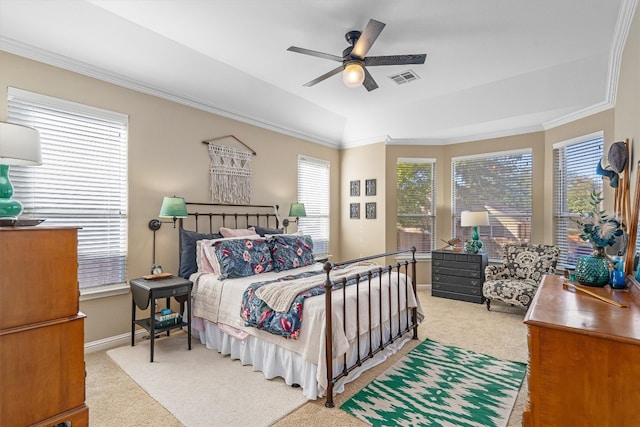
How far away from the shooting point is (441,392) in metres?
2.56

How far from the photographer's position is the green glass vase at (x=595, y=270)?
2064mm

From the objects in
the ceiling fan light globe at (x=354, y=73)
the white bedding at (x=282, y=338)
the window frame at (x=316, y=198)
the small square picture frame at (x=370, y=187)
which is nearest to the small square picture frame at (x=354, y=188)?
the small square picture frame at (x=370, y=187)

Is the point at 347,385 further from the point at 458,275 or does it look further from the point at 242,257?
the point at 458,275

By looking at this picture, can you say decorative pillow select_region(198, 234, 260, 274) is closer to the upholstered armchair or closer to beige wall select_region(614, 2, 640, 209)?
beige wall select_region(614, 2, 640, 209)

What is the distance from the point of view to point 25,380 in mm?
1677

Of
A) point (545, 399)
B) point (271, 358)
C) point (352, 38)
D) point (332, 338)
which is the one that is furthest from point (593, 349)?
point (352, 38)

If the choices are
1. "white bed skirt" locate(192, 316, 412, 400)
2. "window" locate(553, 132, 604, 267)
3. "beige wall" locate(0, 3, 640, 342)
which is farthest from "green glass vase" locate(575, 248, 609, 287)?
"window" locate(553, 132, 604, 267)

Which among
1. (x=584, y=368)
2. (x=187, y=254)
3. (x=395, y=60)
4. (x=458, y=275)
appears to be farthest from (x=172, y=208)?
(x=458, y=275)

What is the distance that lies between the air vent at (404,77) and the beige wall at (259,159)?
177 cm

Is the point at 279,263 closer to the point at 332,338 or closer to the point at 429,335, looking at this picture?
the point at 332,338

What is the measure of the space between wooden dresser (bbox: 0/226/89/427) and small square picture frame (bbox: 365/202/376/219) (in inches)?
188

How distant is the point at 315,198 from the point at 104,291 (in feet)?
11.9

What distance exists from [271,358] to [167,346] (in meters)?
1.39

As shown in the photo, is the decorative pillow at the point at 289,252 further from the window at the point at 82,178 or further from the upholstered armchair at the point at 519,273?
the upholstered armchair at the point at 519,273
